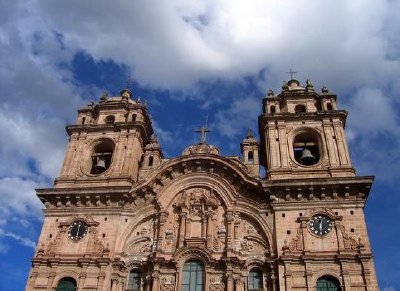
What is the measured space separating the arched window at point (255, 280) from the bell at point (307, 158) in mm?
7483

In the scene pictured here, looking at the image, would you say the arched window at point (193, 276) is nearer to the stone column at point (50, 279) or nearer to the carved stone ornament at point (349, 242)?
the stone column at point (50, 279)

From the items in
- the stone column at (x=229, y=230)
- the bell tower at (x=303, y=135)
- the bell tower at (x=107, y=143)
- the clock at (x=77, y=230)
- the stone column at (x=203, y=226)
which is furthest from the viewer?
the bell tower at (x=107, y=143)

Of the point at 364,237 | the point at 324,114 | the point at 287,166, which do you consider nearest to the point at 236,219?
the point at 287,166

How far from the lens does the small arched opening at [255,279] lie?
2364 centimetres

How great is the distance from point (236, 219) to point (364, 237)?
641 cm

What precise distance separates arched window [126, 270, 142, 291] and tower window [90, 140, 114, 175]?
7.43 meters

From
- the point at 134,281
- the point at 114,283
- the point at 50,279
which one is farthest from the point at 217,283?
the point at 50,279

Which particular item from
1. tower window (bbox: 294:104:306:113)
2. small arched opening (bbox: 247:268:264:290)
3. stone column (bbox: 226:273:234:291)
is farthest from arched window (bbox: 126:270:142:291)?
tower window (bbox: 294:104:306:113)

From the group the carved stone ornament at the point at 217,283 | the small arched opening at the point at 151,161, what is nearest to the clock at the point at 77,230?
the small arched opening at the point at 151,161

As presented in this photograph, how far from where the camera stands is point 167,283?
23984mm

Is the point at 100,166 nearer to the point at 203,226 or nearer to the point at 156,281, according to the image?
the point at 203,226

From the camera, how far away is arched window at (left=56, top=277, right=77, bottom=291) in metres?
24.6

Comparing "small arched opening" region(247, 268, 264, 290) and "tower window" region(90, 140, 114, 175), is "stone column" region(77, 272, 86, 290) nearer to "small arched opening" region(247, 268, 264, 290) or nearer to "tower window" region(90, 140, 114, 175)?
"tower window" region(90, 140, 114, 175)

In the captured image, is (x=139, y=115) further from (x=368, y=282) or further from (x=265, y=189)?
(x=368, y=282)
